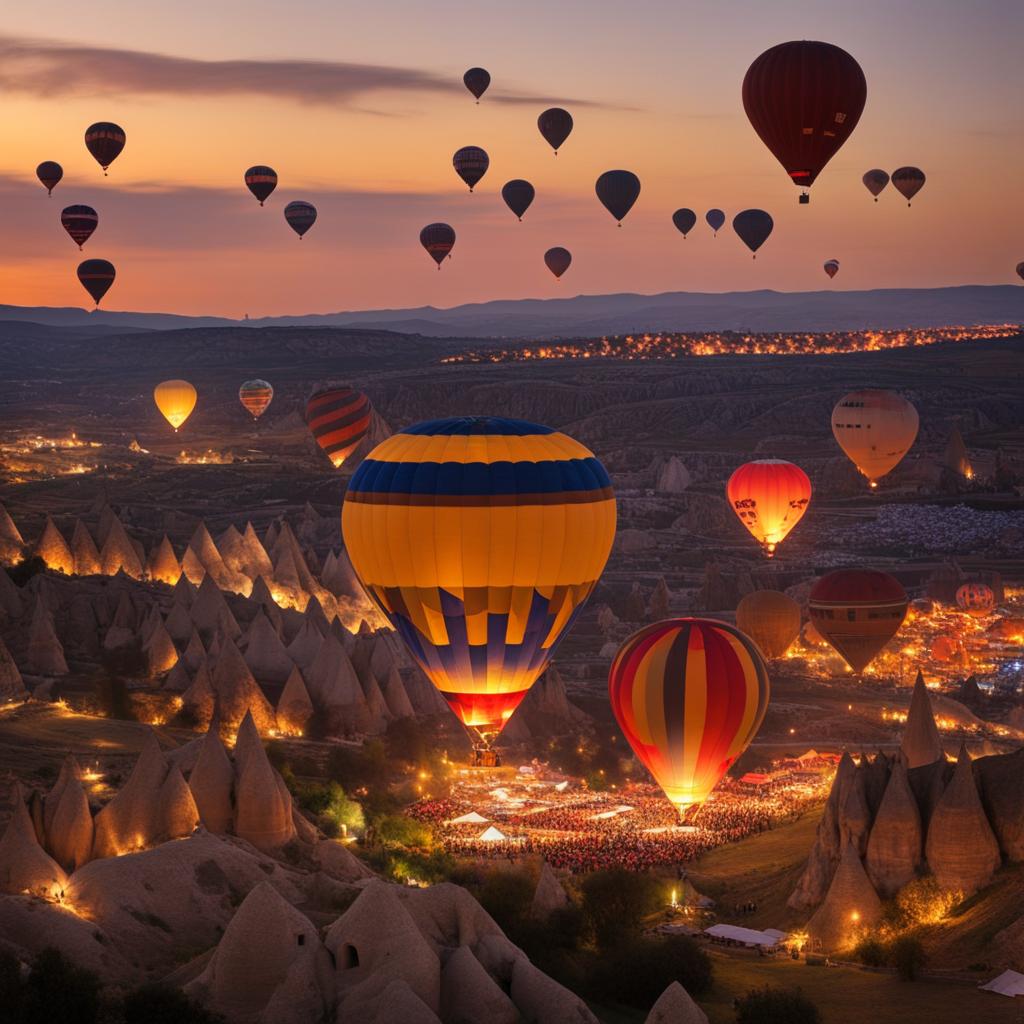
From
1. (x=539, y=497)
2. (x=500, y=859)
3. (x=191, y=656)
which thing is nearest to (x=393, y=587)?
(x=539, y=497)

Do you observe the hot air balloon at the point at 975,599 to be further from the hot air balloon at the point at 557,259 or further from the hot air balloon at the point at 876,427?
the hot air balloon at the point at 557,259

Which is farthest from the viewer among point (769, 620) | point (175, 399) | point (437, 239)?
point (175, 399)

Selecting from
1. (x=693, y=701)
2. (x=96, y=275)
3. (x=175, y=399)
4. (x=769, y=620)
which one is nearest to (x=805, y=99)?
(x=693, y=701)

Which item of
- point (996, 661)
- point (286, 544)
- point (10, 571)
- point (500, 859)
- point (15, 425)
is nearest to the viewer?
point (500, 859)

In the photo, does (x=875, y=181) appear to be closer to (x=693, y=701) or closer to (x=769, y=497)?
(x=769, y=497)

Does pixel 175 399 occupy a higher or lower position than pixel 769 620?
higher

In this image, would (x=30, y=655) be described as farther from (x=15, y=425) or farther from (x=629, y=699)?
(x=15, y=425)
